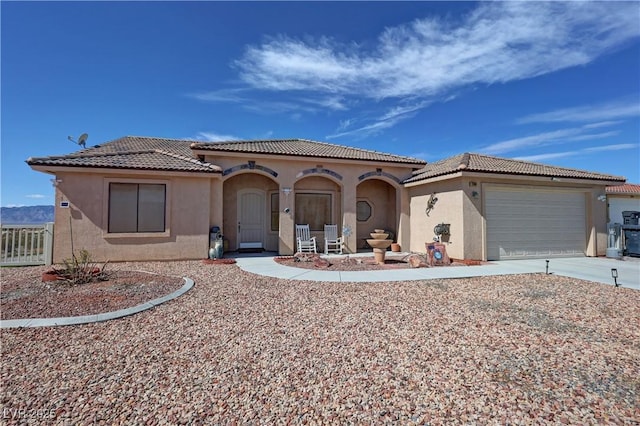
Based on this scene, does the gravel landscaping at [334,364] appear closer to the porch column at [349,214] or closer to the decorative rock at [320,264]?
the decorative rock at [320,264]

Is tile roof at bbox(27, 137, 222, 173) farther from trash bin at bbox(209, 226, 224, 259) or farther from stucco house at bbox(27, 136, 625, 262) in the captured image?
trash bin at bbox(209, 226, 224, 259)

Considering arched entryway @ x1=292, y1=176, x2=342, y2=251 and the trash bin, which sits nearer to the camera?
the trash bin

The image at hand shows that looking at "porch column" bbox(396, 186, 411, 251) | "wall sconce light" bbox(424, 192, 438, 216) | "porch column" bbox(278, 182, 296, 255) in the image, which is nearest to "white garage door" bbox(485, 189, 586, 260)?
"wall sconce light" bbox(424, 192, 438, 216)

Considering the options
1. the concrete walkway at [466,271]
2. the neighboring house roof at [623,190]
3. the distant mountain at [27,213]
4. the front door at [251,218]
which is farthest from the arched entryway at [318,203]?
the distant mountain at [27,213]

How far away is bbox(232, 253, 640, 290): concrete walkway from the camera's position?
8109 millimetres

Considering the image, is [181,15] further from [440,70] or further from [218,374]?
[218,374]

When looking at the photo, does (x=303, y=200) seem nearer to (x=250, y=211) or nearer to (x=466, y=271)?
(x=250, y=211)

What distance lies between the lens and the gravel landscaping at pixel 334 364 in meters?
2.52

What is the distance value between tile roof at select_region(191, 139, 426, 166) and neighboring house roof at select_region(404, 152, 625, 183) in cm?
174

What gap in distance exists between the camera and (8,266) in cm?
961

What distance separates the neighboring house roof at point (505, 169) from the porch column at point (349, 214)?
2.90 m

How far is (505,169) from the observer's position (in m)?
11.8

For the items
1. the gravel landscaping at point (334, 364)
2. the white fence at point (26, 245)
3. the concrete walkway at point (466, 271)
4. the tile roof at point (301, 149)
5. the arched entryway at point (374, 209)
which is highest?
the tile roof at point (301, 149)

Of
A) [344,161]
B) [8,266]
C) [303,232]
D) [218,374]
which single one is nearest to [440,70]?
[344,161]
